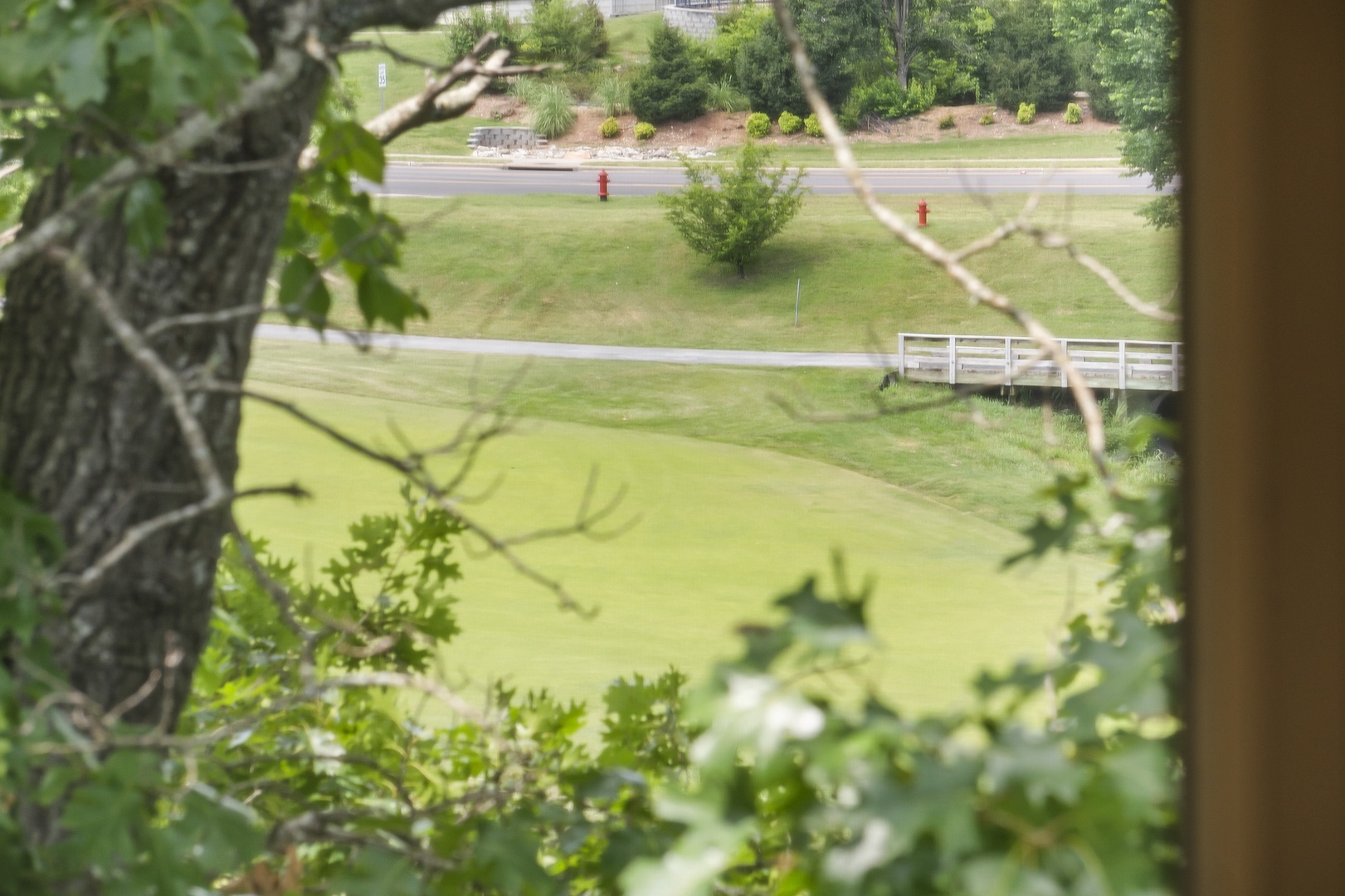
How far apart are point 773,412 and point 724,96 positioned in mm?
2751

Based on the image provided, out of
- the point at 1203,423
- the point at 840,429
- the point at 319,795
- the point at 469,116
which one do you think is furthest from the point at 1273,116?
the point at 469,116

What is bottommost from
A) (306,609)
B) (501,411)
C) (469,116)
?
(306,609)

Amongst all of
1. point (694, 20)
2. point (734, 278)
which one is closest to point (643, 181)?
point (694, 20)

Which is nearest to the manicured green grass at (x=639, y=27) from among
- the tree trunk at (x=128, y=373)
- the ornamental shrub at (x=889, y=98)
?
the ornamental shrub at (x=889, y=98)

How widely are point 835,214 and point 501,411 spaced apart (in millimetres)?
8520

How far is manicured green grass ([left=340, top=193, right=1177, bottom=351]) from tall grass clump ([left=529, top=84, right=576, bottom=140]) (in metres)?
0.66

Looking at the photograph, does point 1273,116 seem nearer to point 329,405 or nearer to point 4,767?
point 4,767

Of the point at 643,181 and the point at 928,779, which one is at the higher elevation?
the point at 643,181

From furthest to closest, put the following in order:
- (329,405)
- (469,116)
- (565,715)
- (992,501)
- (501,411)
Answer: (469,116) → (329,405) → (992,501) → (565,715) → (501,411)

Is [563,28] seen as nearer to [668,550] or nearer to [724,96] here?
[668,550]

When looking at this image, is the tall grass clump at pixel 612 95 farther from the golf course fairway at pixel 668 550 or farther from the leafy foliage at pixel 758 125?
the golf course fairway at pixel 668 550

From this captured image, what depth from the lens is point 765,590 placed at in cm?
482

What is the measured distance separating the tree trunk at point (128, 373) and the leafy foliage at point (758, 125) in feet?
26.9

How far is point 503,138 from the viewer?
9523mm
